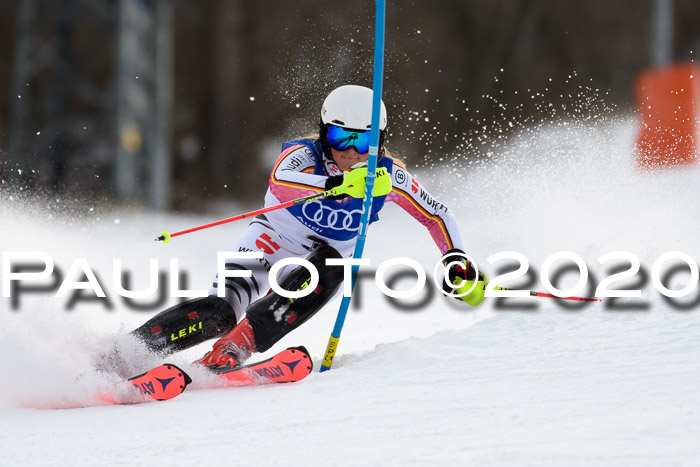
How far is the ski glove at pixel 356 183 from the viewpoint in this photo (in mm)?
3414

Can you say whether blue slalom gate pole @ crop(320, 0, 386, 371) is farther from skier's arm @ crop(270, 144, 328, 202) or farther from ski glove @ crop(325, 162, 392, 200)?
skier's arm @ crop(270, 144, 328, 202)

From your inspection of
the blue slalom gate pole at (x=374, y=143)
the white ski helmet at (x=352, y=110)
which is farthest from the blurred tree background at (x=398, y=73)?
the blue slalom gate pole at (x=374, y=143)

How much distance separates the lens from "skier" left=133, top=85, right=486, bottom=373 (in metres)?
3.49

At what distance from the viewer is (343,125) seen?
367cm

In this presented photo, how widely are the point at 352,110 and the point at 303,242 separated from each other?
2.15 feet

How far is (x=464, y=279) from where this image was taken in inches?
149

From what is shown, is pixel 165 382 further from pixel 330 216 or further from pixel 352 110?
pixel 352 110

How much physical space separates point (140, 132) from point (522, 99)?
10589 millimetres

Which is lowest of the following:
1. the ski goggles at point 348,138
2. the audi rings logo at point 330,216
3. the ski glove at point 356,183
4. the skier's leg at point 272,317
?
the skier's leg at point 272,317

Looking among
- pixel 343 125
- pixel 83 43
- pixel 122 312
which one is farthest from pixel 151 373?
pixel 83 43

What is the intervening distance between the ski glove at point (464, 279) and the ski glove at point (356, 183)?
51cm

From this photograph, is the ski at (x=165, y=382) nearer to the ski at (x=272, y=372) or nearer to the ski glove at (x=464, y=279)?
the ski at (x=272, y=372)

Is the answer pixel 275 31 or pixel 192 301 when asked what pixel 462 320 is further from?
pixel 275 31

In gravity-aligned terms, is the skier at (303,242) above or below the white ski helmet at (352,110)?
below
